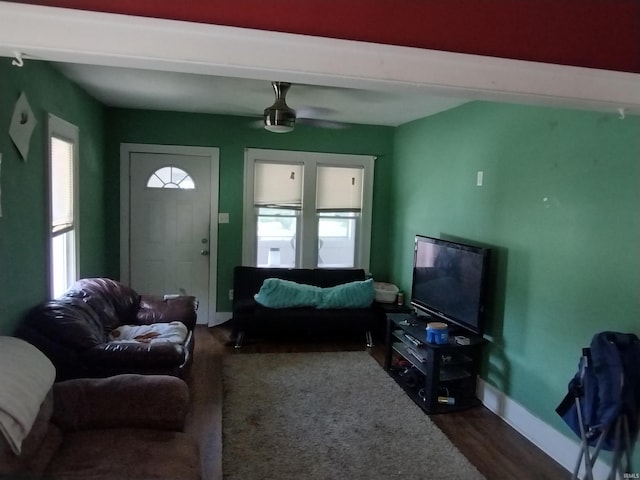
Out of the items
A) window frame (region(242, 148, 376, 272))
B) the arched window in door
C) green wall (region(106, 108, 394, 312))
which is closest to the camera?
green wall (region(106, 108, 394, 312))

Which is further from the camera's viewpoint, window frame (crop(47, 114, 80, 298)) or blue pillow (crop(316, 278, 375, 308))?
blue pillow (crop(316, 278, 375, 308))

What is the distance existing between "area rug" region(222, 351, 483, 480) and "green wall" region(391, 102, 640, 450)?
755mm

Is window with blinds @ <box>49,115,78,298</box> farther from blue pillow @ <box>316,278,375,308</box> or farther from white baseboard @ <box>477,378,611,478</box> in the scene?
white baseboard @ <box>477,378,611,478</box>

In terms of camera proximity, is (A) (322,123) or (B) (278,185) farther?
(B) (278,185)

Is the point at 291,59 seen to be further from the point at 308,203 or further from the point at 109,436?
the point at 308,203

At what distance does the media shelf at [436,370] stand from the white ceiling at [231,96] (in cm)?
179

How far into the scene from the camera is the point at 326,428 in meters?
3.04

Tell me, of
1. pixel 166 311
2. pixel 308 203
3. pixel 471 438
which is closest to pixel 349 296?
pixel 308 203

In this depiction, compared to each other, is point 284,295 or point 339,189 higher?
point 339,189

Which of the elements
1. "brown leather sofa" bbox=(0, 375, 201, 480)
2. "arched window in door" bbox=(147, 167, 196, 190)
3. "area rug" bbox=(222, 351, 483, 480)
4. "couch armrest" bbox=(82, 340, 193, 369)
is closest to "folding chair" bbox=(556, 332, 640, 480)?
"area rug" bbox=(222, 351, 483, 480)

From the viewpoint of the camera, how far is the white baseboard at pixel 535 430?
2.67m

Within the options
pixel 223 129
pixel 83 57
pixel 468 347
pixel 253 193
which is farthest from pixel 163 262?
pixel 83 57

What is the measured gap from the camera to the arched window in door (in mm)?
5086

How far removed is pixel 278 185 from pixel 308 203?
400mm
